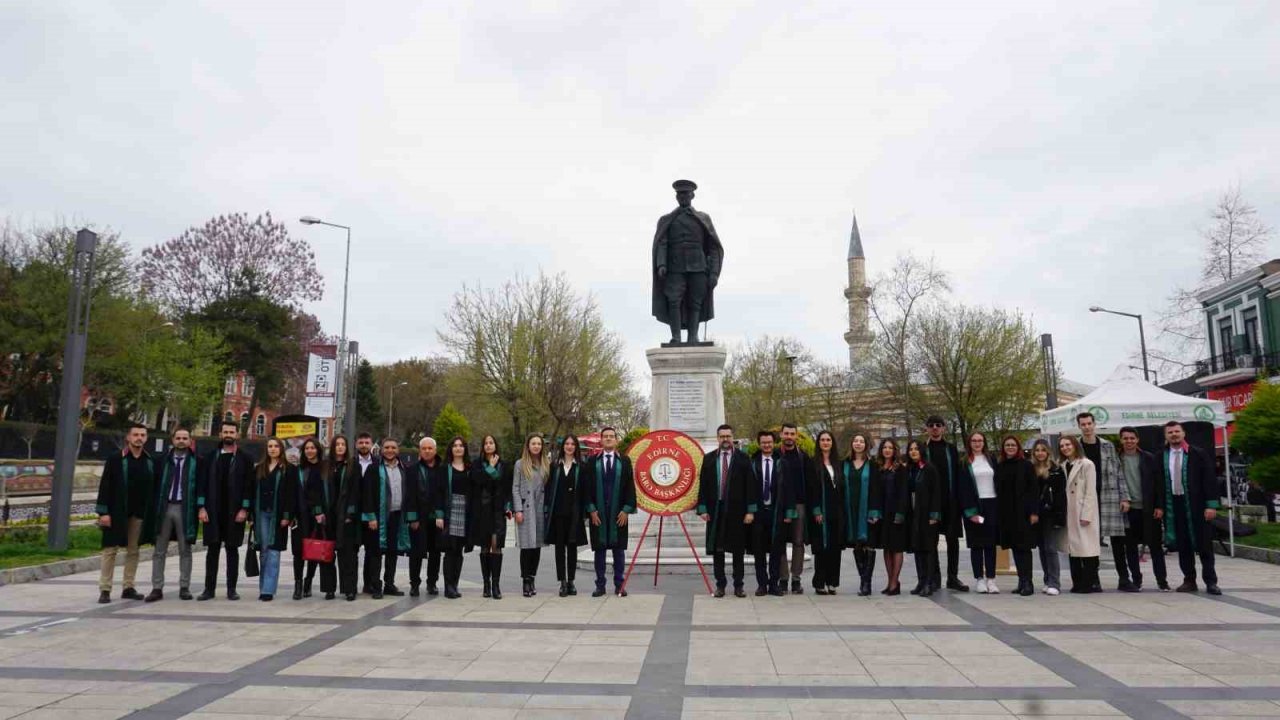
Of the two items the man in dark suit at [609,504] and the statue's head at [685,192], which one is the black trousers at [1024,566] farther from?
the statue's head at [685,192]

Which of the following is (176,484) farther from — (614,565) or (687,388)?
(687,388)

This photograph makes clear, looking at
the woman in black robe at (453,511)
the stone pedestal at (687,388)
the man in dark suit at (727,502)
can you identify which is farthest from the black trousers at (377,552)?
the stone pedestal at (687,388)

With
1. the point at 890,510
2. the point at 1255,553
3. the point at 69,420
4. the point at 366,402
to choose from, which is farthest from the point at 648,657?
the point at 366,402

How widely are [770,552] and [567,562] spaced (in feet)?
7.93

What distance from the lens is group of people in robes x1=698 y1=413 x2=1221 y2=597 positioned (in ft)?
30.2

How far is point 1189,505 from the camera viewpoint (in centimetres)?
923

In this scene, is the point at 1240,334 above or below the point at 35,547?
above

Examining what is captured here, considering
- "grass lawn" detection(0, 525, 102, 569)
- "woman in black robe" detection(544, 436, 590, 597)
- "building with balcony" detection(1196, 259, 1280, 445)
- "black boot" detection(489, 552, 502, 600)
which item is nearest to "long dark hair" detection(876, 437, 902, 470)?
"woman in black robe" detection(544, 436, 590, 597)

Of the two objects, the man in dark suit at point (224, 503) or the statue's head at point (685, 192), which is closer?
the man in dark suit at point (224, 503)

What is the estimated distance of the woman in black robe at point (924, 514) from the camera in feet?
30.0

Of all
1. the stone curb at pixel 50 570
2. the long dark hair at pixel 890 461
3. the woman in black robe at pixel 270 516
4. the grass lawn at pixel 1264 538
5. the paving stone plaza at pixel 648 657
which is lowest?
the stone curb at pixel 50 570

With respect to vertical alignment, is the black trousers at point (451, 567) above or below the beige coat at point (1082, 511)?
below

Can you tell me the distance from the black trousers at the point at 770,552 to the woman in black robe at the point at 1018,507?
2525 mm

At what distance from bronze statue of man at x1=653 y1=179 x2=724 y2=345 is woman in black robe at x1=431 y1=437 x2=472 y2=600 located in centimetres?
475
